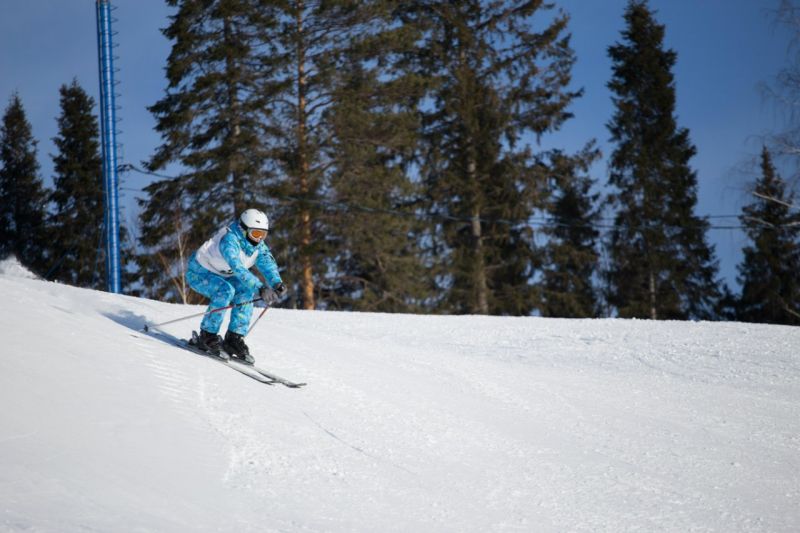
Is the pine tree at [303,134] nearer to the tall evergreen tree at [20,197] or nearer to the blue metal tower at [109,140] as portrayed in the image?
the blue metal tower at [109,140]

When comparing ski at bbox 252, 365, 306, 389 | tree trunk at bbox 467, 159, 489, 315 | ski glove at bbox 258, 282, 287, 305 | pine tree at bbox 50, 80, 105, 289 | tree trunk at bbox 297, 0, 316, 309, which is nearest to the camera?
ski at bbox 252, 365, 306, 389

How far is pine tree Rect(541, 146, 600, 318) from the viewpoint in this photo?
89.6 feet

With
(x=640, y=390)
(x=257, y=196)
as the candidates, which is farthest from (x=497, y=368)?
(x=257, y=196)

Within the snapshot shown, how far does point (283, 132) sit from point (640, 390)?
53.3 ft

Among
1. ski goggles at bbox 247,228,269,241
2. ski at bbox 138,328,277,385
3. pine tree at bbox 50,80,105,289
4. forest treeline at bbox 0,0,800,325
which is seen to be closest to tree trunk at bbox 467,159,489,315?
forest treeline at bbox 0,0,800,325

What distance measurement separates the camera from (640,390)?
9227 millimetres

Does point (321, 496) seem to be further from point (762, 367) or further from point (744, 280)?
point (744, 280)

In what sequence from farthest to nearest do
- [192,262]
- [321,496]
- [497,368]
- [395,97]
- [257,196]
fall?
[395,97] → [257,196] → [497,368] → [192,262] → [321,496]

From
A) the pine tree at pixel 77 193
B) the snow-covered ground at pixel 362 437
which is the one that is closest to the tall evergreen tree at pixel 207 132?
the pine tree at pixel 77 193

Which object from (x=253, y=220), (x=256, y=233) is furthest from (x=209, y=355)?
(x=253, y=220)

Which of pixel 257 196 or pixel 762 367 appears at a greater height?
pixel 257 196

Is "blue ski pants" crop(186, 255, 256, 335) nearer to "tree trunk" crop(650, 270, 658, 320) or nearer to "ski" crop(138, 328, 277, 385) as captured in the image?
"ski" crop(138, 328, 277, 385)

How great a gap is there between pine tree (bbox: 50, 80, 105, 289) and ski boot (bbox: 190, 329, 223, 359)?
2263 cm

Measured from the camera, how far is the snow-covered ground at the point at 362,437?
176 inches
